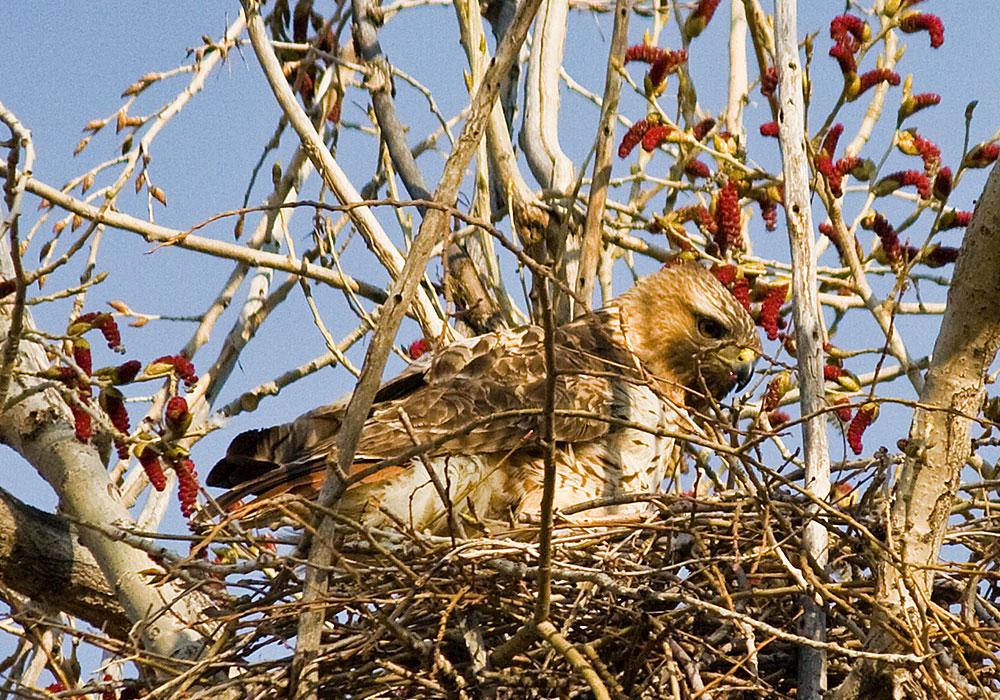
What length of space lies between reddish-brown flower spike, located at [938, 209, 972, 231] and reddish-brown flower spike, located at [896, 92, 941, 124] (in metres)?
0.39

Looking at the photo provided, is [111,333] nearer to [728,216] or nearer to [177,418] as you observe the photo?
[177,418]

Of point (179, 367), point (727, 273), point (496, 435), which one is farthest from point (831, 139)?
point (179, 367)

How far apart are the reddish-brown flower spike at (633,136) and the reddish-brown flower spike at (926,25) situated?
0.94 meters

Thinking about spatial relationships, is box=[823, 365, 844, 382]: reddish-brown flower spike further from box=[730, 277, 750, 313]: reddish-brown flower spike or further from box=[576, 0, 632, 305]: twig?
box=[576, 0, 632, 305]: twig

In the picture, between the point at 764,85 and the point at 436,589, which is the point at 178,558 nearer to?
the point at 436,589

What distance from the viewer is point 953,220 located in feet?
13.7

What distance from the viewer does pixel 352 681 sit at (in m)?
3.52

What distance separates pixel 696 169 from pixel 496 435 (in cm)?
130

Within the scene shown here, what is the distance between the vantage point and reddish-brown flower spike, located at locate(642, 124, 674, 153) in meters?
4.50

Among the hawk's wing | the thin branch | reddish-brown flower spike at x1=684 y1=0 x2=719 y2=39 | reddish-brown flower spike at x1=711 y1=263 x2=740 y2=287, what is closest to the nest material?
the thin branch

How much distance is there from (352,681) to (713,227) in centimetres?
211

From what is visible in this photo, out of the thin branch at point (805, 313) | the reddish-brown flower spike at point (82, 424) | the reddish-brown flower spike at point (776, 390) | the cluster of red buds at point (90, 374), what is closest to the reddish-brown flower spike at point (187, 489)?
the cluster of red buds at point (90, 374)

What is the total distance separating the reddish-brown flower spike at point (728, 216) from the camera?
4395 mm

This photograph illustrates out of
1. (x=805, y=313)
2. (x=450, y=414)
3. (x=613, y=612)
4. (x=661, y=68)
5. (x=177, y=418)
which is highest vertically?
(x=661, y=68)
